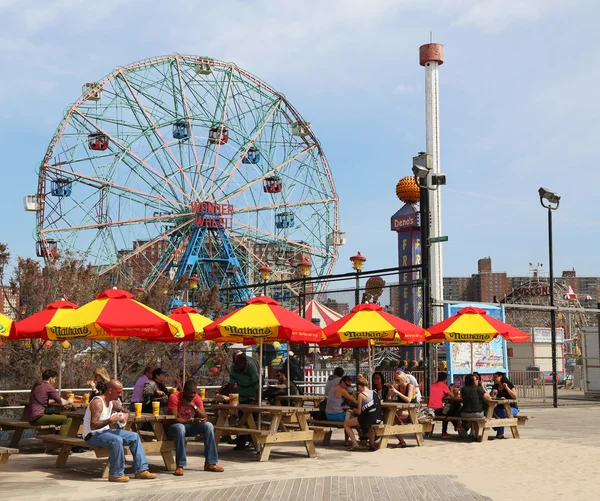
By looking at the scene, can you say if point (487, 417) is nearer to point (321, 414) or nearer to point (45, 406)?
point (321, 414)

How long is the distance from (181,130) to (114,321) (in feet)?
107

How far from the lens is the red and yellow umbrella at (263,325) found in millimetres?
12492

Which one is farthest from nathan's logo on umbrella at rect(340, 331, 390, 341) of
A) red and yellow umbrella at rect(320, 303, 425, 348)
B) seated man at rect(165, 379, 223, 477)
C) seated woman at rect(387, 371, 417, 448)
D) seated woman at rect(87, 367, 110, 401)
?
seated woman at rect(87, 367, 110, 401)

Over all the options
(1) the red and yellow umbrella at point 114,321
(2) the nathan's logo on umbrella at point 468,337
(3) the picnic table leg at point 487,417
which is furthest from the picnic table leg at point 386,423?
(1) the red and yellow umbrella at point 114,321

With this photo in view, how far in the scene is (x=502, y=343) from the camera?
21266 mm

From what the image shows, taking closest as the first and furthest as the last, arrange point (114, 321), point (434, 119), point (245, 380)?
point (114, 321), point (245, 380), point (434, 119)

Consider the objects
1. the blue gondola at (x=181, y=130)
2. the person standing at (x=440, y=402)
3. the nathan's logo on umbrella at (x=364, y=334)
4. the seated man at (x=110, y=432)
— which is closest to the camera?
the seated man at (x=110, y=432)

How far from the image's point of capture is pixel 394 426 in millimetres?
13508

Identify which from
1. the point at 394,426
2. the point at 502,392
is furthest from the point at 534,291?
the point at 394,426

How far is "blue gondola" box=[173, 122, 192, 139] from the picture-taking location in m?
43.7

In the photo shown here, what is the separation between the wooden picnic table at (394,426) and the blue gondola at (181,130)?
3165 cm

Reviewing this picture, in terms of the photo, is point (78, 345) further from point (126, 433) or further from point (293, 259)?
point (293, 259)

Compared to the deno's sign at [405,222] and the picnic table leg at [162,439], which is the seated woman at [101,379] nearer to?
the picnic table leg at [162,439]

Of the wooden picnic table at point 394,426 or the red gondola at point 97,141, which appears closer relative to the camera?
the wooden picnic table at point 394,426
